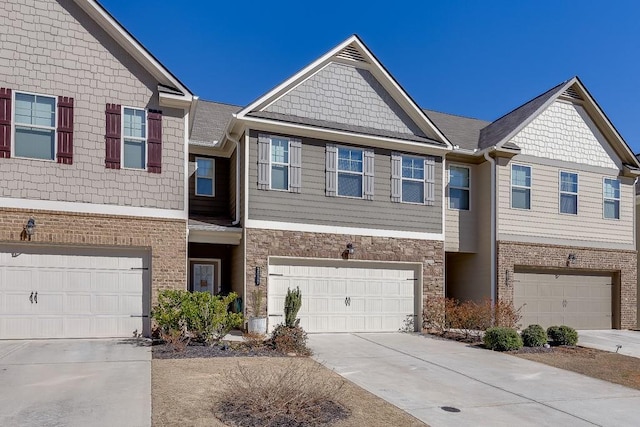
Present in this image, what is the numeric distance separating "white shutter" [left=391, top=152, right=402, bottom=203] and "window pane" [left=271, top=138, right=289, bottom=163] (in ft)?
11.2

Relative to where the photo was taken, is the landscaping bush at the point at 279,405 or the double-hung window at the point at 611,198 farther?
the double-hung window at the point at 611,198

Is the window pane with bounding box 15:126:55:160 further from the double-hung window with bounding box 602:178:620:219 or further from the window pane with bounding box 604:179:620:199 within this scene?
the window pane with bounding box 604:179:620:199

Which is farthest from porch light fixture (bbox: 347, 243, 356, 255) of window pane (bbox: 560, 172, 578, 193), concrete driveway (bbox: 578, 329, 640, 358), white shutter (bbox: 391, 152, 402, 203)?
window pane (bbox: 560, 172, 578, 193)

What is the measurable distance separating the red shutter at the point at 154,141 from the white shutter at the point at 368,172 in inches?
235

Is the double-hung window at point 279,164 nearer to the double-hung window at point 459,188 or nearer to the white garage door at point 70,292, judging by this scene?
the white garage door at point 70,292

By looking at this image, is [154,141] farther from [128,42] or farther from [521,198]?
[521,198]

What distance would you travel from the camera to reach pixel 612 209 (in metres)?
19.0

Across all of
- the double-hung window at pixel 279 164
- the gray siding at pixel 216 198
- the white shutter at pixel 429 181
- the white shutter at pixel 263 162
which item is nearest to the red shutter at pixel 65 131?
the gray siding at pixel 216 198

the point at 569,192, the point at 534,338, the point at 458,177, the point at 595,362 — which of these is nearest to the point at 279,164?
the point at 458,177

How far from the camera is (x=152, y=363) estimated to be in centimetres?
941

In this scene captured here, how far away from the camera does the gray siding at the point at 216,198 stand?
15.8 m

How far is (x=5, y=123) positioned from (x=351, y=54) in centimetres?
948

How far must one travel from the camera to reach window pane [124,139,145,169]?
40.6 feet

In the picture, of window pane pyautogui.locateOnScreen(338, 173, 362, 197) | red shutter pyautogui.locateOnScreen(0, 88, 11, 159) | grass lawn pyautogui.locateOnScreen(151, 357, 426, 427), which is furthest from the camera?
window pane pyautogui.locateOnScreen(338, 173, 362, 197)
